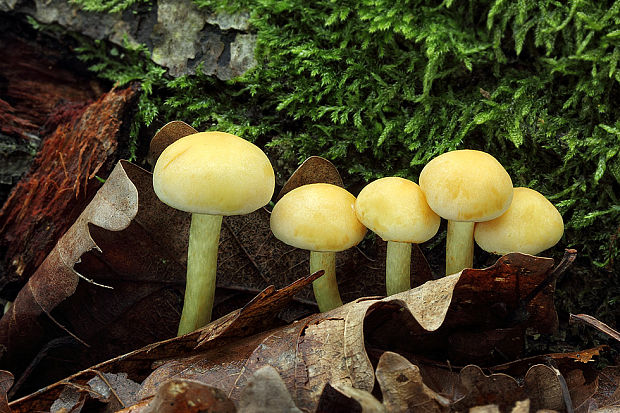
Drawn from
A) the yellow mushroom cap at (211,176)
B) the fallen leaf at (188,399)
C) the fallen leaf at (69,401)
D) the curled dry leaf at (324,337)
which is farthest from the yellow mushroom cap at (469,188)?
the fallen leaf at (69,401)

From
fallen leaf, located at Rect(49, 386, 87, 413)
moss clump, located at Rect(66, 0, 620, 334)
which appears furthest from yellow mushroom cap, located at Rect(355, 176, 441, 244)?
fallen leaf, located at Rect(49, 386, 87, 413)

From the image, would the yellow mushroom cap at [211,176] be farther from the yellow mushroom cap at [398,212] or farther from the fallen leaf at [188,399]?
the fallen leaf at [188,399]

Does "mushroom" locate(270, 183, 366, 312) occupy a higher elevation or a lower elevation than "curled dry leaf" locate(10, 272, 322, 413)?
higher

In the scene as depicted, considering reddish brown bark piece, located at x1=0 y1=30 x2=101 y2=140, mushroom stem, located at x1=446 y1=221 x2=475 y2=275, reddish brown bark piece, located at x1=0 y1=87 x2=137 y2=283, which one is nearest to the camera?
mushroom stem, located at x1=446 y1=221 x2=475 y2=275

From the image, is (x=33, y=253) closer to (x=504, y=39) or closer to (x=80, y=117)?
(x=80, y=117)

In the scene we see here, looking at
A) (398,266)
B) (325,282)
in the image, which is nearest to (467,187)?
(398,266)

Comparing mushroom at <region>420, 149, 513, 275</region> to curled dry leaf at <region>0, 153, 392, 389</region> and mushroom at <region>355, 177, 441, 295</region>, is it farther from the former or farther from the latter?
curled dry leaf at <region>0, 153, 392, 389</region>

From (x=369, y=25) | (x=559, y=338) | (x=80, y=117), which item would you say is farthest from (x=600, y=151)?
(x=80, y=117)
